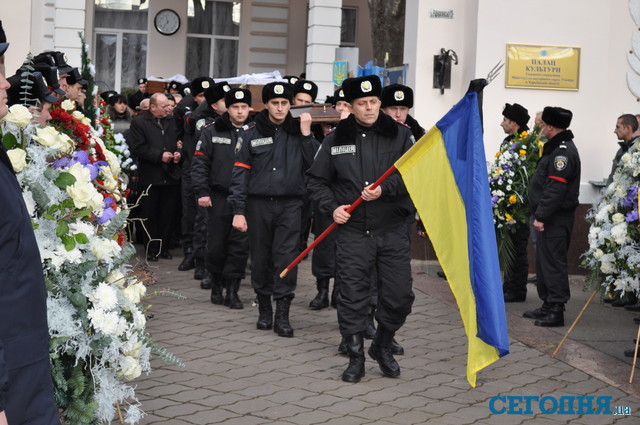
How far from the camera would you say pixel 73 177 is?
16.0 ft

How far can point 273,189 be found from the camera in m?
8.62

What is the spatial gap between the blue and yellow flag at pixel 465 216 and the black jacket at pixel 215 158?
359 centimetres

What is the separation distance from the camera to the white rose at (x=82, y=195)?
4.83 m

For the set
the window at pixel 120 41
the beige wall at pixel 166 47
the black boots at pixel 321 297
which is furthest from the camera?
the window at pixel 120 41

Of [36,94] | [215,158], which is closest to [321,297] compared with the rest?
[215,158]

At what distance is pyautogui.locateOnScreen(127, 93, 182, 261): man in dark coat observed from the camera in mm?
12930

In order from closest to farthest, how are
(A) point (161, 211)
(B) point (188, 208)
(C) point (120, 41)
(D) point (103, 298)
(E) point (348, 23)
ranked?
(D) point (103, 298) → (B) point (188, 208) → (A) point (161, 211) → (C) point (120, 41) → (E) point (348, 23)

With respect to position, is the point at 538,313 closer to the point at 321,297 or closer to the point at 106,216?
the point at 321,297

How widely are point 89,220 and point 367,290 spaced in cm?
263

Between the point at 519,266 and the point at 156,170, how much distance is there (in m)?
5.01

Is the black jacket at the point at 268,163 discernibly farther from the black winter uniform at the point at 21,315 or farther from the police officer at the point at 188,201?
the black winter uniform at the point at 21,315

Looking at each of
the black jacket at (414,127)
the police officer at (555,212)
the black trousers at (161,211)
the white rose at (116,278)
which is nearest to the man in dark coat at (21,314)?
the white rose at (116,278)

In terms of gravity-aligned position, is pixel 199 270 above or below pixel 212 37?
below

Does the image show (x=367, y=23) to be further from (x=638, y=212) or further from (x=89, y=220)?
(x=89, y=220)
